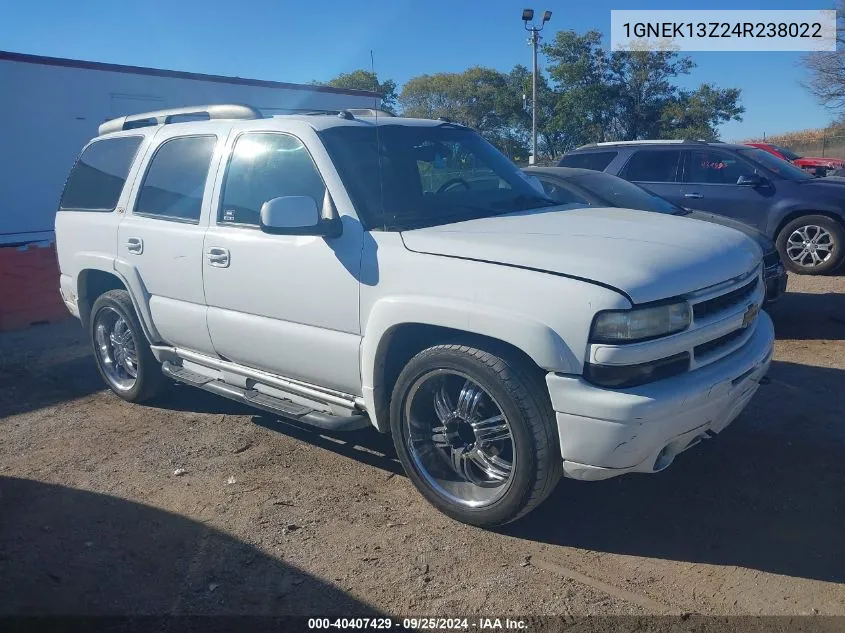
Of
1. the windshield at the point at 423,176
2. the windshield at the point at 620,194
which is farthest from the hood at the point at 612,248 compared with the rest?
the windshield at the point at 620,194

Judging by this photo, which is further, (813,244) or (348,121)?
(813,244)

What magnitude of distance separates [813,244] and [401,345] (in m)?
7.49

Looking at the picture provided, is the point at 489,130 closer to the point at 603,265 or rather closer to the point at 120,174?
the point at 120,174

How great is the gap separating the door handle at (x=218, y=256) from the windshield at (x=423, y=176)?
0.92 m

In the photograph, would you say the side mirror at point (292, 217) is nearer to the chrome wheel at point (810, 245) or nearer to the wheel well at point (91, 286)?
the wheel well at point (91, 286)

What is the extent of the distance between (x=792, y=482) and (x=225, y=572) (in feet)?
Result: 9.61

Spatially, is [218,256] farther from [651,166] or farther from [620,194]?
[651,166]

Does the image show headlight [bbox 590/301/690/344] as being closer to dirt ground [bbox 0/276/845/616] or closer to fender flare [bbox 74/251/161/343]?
dirt ground [bbox 0/276/845/616]

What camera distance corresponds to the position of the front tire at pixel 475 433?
319 centimetres

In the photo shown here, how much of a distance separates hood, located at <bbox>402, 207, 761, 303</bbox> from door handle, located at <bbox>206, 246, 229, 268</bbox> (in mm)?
1290

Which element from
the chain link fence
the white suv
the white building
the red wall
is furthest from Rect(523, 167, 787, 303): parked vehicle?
the chain link fence

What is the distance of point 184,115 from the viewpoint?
17.7 ft

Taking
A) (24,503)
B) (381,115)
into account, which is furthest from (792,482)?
(24,503)

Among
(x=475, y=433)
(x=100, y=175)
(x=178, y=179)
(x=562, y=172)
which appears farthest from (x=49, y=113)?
(x=475, y=433)
